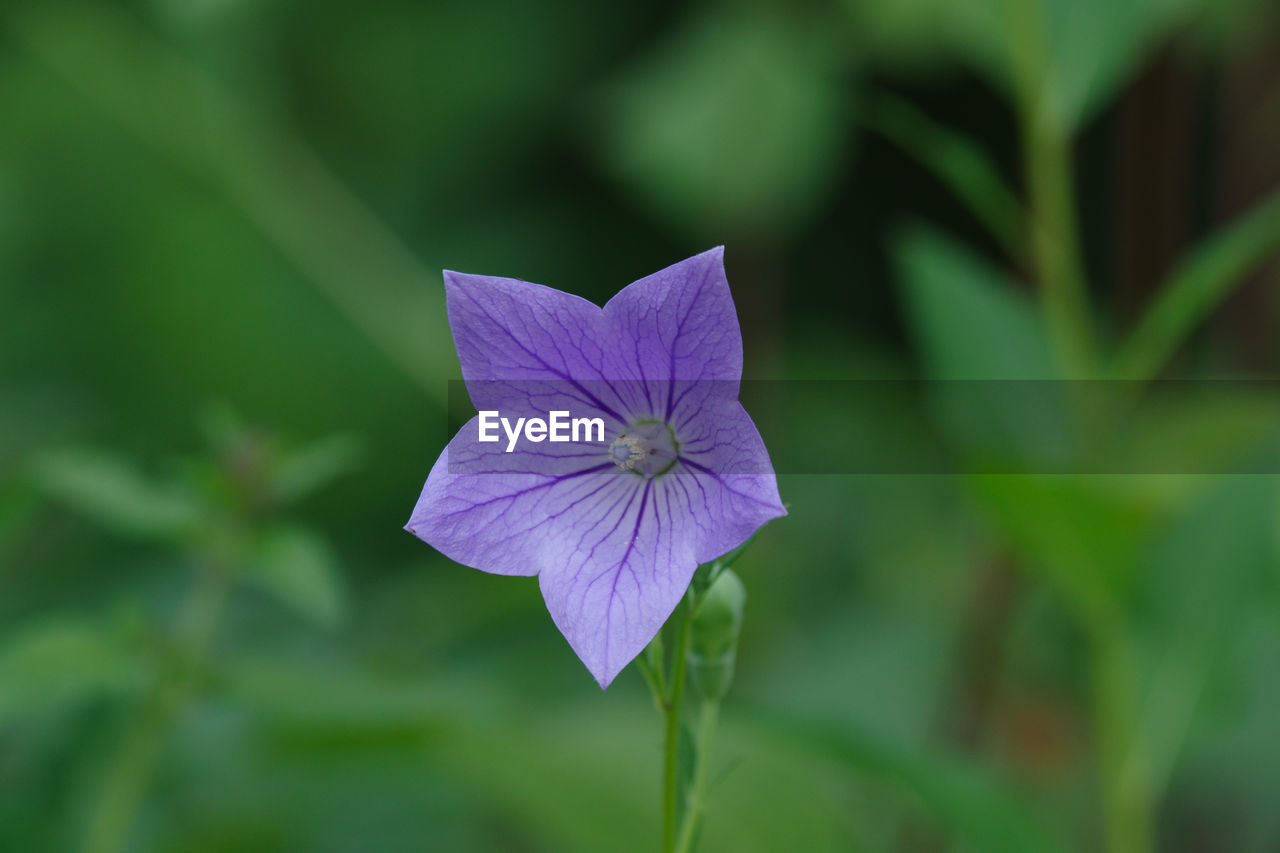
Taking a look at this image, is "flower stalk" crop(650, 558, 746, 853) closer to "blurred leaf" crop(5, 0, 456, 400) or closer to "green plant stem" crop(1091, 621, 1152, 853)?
"green plant stem" crop(1091, 621, 1152, 853)

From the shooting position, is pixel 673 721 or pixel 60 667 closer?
pixel 673 721

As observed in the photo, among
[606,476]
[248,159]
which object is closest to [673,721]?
[606,476]

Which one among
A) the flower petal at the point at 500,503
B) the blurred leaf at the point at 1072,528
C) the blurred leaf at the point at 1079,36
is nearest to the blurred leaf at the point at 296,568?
the flower petal at the point at 500,503

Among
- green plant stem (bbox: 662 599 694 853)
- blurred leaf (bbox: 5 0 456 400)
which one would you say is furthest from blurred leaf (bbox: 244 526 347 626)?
blurred leaf (bbox: 5 0 456 400)

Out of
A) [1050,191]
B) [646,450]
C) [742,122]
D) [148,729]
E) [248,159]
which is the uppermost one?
[248,159]

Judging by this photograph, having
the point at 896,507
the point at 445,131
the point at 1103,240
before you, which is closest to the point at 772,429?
the point at 896,507

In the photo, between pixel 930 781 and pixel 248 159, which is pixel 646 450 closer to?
pixel 930 781

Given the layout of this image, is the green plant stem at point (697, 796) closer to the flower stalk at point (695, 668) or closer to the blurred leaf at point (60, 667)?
the flower stalk at point (695, 668)

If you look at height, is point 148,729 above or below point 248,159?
below
